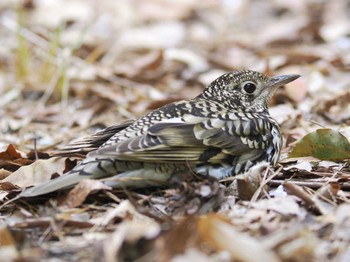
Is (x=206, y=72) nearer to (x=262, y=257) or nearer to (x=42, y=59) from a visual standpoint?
(x=42, y=59)

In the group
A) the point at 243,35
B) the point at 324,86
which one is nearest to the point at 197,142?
the point at 324,86

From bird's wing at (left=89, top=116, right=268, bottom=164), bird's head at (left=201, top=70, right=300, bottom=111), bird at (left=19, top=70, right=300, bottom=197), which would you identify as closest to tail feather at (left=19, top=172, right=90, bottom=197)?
bird at (left=19, top=70, right=300, bottom=197)

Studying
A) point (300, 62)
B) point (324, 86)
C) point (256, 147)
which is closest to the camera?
point (256, 147)

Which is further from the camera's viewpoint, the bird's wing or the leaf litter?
the bird's wing

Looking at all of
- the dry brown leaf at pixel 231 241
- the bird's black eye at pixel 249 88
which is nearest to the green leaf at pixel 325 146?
the bird's black eye at pixel 249 88

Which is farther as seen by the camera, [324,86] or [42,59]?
[42,59]

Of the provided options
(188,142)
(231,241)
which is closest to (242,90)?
(188,142)

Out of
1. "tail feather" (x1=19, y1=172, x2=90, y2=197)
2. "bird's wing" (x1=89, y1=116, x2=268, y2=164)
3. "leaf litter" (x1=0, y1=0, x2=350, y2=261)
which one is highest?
"bird's wing" (x1=89, y1=116, x2=268, y2=164)

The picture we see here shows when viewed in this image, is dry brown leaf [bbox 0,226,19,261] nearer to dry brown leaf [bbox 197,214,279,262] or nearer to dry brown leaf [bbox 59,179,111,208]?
dry brown leaf [bbox 59,179,111,208]
